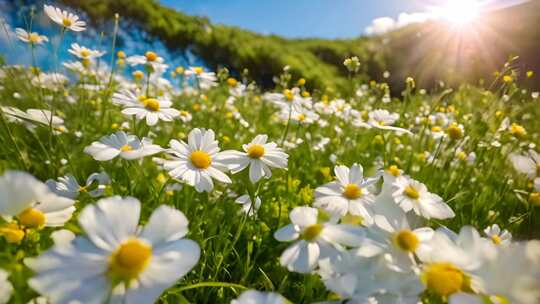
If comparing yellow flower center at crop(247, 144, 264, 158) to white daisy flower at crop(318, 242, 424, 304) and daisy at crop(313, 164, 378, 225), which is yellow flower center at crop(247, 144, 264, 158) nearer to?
daisy at crop(313, 164, 378, 225)

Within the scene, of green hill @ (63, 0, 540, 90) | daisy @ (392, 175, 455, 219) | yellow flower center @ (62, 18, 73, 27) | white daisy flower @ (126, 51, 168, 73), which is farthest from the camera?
green hill @ (63, 0, 540, 90)

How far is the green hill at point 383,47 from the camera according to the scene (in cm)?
216

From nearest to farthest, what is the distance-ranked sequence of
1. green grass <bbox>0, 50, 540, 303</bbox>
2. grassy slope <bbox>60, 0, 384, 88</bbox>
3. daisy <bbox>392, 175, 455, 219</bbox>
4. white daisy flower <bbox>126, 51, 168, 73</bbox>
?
daisy <bbox>392, 175, 455, 219</bbox> < green grass <bbox>0, 50, 540, 303</bbox> < white daisy flower <bbox>126, 51, 168, 73</bbox> < grassy slope <bbox>60, 0, 384, 88</bbox>

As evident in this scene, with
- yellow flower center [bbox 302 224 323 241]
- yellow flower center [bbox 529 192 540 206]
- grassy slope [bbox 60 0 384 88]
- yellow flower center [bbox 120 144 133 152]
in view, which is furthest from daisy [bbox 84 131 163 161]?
grassy slope [bbox 60 0 384 88]

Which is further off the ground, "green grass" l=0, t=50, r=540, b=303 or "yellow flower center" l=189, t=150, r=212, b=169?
"yellow flower center" l=189, t=150, r=212, b=169

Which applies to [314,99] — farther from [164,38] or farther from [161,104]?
[164,38]

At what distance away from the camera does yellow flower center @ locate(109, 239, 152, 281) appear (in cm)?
49

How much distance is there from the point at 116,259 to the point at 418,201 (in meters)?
0.61

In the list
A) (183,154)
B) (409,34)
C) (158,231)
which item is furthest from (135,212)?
(409,34)

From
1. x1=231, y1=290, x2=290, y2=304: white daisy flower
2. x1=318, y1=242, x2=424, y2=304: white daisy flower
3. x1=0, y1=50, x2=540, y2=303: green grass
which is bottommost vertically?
x1=0, y1=50, x2=540, y2=303: green grass

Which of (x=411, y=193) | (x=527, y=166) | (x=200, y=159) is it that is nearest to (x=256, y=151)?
(x=200, y=159)

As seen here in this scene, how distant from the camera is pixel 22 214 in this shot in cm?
58

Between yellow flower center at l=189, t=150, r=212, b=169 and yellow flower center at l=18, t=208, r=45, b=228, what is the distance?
1.08ft

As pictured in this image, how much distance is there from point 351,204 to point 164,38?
3.81 meters
